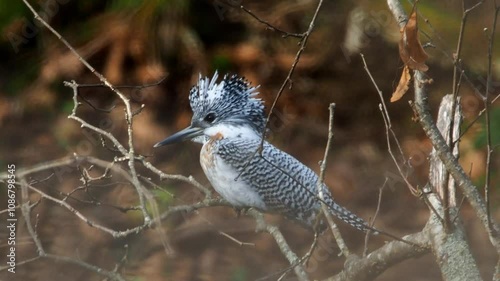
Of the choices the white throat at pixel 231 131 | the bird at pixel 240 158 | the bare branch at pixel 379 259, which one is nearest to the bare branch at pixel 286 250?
the bare branch at pixel 379 259

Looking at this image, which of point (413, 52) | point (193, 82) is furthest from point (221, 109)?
point (193, 82)

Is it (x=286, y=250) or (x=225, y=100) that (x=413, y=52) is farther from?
(x=225, y=100)

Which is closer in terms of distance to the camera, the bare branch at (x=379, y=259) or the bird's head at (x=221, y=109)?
the bare branch at (x=379, y=259)

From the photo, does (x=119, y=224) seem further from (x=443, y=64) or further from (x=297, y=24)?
(x=443, y=64)

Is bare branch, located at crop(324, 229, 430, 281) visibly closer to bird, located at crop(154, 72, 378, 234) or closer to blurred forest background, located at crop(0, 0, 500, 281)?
bird, located at crop(154, 72, 378, 234)

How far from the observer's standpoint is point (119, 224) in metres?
2.84

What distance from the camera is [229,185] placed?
2.04m

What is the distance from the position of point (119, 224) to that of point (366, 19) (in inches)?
37.8

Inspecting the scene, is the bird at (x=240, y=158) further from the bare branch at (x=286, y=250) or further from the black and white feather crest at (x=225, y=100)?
the bare branch at (x=286, y=250)

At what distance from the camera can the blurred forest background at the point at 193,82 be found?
2838 mm

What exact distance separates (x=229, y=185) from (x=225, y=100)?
18 cm

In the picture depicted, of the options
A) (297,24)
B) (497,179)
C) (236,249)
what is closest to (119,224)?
(236,249)

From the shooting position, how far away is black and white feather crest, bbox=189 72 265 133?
2068 mm

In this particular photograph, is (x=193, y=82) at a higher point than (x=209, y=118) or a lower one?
higher
